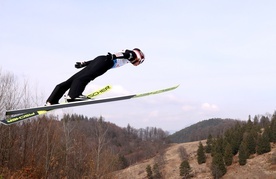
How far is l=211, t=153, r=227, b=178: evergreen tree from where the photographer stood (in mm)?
62475

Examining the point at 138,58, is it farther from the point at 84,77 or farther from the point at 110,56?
the point at 84,77

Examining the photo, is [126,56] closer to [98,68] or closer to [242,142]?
[98,68]

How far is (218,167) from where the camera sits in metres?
63.0

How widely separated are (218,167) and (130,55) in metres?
62.2

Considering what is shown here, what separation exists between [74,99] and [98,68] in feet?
2.24

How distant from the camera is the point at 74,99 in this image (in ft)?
17.1

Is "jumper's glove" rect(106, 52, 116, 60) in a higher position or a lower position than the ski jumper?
higher

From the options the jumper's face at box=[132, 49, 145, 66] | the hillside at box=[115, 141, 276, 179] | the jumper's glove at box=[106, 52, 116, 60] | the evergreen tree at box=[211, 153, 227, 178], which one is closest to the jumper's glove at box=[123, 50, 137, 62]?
the jumper's face at box=[132, 49, 145, 66]

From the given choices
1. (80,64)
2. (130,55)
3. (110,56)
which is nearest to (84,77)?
(80,64)

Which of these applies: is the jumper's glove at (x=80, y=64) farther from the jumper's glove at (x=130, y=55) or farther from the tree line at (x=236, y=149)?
the tree line at (x=236, y=149)

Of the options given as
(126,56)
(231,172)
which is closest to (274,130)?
(231,172)

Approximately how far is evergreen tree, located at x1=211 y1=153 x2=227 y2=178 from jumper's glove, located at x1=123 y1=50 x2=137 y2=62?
202 feet

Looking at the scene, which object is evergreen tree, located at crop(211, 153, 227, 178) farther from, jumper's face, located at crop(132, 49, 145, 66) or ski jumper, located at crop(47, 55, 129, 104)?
ski jumper, located at crop(47, 55, 129, 104)

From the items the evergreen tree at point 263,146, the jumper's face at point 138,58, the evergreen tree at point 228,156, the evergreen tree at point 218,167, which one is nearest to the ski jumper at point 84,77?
the jumper's face at point 138,58
